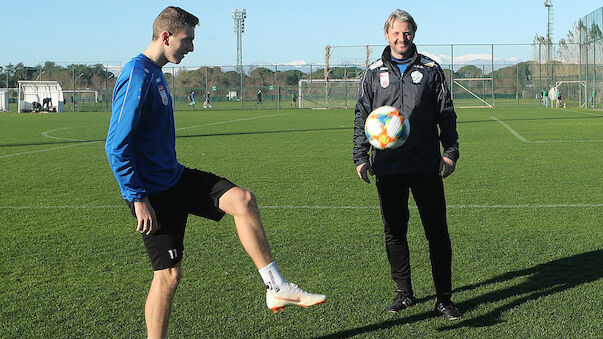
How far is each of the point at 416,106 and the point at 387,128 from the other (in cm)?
31

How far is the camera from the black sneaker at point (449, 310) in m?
4.54

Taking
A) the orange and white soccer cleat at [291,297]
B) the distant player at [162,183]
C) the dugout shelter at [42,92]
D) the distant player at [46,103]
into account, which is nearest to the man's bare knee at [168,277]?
the distant player at [162,183]

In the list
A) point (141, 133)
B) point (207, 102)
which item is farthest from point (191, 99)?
point (141, 133)

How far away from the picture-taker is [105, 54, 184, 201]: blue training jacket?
140 inches

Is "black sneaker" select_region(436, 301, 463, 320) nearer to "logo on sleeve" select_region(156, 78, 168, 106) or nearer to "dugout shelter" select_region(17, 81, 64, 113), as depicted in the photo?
"logo on sleeve" select_region(156, 78, 168, 106)

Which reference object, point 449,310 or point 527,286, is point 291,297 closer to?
point 449,310

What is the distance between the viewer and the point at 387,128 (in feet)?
14.5

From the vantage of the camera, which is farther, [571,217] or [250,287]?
[571,217]

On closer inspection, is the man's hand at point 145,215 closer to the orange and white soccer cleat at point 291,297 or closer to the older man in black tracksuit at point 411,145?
the orange and white soccer cleat at point 291,297

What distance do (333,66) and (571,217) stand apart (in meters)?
47.3

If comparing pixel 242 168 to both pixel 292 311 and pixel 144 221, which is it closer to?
pixel 292 311

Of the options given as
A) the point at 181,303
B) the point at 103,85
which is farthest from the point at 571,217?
the point at 103,85

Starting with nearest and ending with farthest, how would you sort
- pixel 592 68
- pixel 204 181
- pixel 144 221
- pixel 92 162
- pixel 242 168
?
pixel 144 221 < pixel 204 181 < pixel 242 168 < pixel 92 162 < pixel 592 68

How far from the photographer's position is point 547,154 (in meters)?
14.9
